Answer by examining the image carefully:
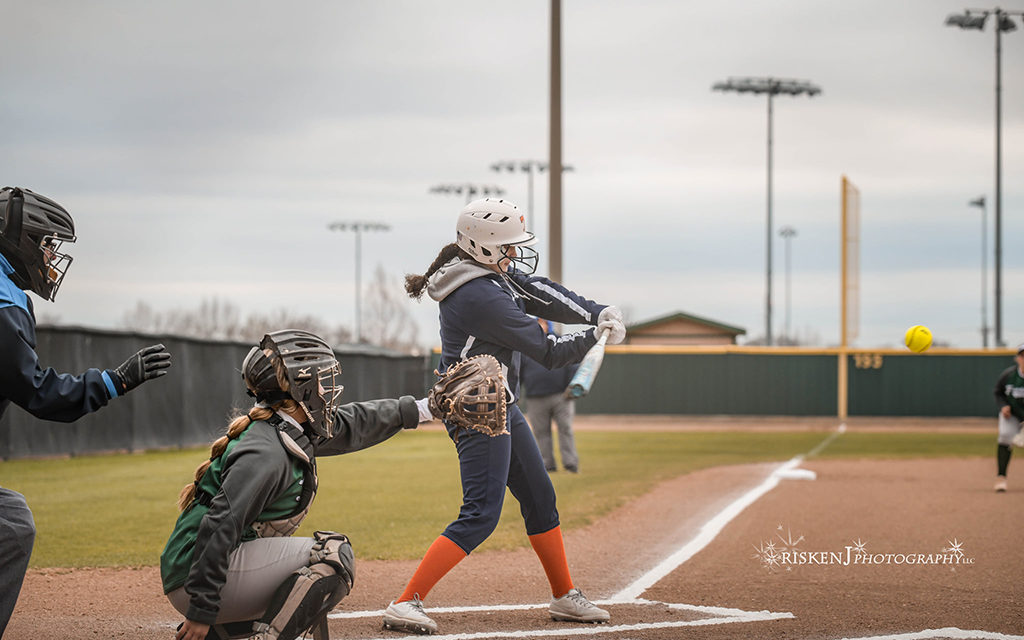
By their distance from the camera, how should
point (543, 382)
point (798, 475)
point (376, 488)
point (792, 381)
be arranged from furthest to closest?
point (792, 381) < point (543, 382) < point (798, 475) < point (376, 488)

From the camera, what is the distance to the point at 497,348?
19.0 ft

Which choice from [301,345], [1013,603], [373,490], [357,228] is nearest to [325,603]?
[301,345]

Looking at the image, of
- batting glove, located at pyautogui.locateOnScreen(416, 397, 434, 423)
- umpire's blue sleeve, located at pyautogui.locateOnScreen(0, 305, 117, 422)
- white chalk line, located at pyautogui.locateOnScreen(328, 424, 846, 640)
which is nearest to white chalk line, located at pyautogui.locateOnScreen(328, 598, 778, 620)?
white chalk line, located at pyautogui.locateOnScreen(328, 424, 846, 640)

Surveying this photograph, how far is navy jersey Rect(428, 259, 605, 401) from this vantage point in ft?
18.5

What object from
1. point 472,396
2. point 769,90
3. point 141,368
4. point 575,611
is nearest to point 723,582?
point 575,611

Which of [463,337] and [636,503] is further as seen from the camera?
[636,503]

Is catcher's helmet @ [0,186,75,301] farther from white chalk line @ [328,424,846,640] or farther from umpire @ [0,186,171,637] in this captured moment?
white chalk line @ [328,424,846,640]

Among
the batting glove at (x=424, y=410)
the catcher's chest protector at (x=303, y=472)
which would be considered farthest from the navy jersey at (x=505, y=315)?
the catcher's chest protector at (x=303, y=472)

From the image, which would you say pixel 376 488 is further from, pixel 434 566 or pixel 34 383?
pixel 34 383

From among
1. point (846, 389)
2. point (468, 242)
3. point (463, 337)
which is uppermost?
point (468, 242)

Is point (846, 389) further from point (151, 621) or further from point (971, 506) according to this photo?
point (151, 621)

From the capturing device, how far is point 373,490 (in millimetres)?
13391

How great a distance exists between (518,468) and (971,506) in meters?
7.77

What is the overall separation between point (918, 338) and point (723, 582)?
3.85 metres
